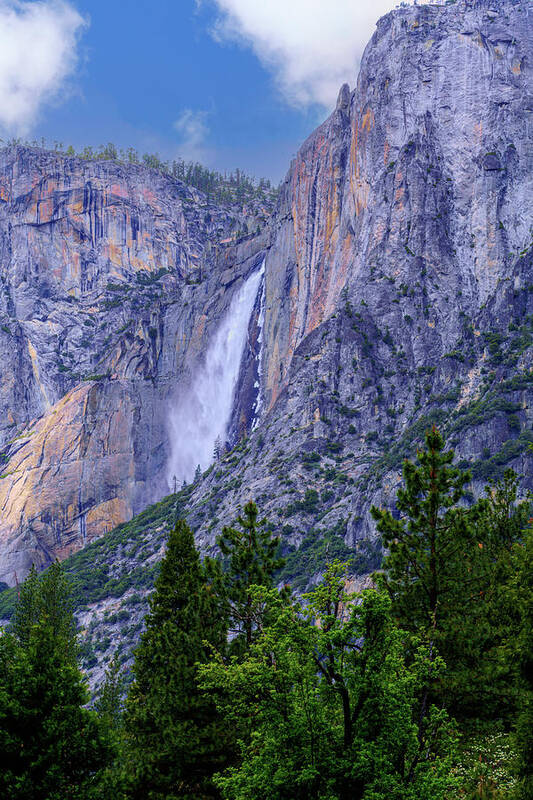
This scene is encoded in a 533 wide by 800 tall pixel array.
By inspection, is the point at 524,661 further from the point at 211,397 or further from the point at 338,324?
the point at 211,397

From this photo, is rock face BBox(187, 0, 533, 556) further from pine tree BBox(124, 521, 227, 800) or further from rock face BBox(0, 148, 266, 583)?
pine tree BBox(124, 521, 227, 800)

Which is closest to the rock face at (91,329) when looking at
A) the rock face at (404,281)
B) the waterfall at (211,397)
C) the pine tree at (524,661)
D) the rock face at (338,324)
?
the rock face at (338,324)

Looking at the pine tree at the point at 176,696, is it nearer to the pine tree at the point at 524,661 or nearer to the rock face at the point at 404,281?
the pine tree at the point at 524,661

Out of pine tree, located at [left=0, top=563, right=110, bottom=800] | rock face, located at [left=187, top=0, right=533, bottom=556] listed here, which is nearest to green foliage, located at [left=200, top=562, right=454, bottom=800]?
pine tree, located at [left=0, top=563, right=110, bottom=800]

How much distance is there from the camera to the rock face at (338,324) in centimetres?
7381

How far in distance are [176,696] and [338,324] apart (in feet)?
227

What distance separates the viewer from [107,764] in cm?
1588

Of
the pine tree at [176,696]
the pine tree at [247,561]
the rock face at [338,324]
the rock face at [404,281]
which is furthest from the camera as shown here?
the rock face at [338,324]

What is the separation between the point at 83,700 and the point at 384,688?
634 cm

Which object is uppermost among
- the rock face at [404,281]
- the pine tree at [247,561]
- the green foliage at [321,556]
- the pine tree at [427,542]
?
the rock face at [404,281]

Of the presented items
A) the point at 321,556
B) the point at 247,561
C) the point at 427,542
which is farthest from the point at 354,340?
the point at 427,542

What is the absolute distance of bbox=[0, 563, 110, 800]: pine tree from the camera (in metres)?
14.3

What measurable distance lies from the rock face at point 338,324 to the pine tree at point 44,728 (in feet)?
145

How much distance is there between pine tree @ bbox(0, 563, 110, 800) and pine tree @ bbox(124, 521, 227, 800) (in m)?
4.12
